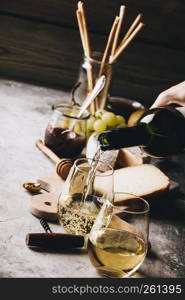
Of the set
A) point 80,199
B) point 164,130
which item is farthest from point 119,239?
point 164,130

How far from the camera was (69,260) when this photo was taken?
0.98 m

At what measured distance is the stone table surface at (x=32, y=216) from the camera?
948mm

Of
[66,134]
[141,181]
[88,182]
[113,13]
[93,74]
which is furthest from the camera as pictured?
[113,13]

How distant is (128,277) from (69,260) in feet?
0.41

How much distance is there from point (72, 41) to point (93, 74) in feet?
2.18

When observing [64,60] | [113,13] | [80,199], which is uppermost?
[113,13]

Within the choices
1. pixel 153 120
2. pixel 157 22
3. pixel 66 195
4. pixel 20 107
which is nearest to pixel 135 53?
pixel 157 22

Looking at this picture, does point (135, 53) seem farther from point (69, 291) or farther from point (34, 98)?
point (69, 291)

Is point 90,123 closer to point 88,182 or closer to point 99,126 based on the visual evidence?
point 99,126

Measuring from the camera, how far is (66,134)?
148 centimetres

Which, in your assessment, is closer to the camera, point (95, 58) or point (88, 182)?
point (88, 182)

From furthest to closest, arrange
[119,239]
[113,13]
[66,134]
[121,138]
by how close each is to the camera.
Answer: [113,13], [66,134], [121,138], [119,239]

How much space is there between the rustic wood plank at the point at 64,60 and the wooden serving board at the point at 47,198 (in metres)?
1.08

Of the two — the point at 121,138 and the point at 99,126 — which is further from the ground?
the point at 121,138
